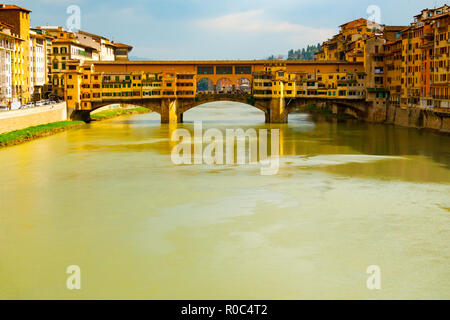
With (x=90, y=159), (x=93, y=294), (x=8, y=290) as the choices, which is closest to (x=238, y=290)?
(x=93, y=294)

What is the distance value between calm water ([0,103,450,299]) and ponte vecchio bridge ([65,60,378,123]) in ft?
60.5

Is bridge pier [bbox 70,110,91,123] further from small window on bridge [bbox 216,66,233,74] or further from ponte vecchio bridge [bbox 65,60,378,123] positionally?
small window on bridge [bbox 216,66,233,74]

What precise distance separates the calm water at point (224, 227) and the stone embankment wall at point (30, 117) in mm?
4970

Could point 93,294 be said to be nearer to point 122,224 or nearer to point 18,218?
point 122,224

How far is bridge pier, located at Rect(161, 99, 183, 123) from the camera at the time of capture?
43.6 m

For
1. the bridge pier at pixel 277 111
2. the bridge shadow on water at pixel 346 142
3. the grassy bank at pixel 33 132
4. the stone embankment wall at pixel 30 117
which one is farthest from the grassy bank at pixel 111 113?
the bridge pier at pixel 277 111

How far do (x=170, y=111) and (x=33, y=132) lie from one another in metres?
14.0

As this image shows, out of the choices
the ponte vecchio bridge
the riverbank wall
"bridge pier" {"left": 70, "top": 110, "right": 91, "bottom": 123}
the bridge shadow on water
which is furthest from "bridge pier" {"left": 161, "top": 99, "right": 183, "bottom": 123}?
the riverbank wall

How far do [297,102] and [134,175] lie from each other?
25.2 m

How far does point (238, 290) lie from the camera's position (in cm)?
1043

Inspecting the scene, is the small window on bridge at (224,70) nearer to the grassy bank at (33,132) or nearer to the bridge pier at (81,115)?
the bridge pier at (81,115)

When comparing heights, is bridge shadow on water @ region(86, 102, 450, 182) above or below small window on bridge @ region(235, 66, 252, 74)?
below

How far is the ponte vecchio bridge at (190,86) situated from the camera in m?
43.2

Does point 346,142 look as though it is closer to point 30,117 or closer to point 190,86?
point 30,117
